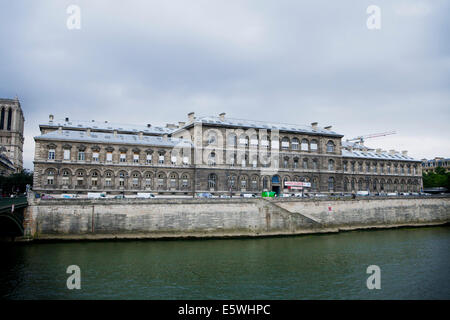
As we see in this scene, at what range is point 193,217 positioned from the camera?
44.0 metres

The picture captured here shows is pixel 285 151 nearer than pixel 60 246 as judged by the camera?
No

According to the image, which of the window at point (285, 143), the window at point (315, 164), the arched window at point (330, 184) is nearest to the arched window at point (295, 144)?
the window at point (285, 143)

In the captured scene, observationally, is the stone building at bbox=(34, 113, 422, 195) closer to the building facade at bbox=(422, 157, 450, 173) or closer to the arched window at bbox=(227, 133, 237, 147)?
the arched window at bbox=(227, 133, 237, 147)

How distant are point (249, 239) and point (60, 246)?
21543 millimetres

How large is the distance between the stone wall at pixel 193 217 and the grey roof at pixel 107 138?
1406cm

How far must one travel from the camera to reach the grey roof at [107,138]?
50688 mm

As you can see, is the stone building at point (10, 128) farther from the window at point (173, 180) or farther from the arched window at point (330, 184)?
the arched window at point (330, 184)

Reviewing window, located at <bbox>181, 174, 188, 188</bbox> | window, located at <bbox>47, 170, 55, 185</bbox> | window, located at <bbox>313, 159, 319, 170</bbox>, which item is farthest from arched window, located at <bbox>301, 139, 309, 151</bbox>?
window, located at <bbox>47, 170, 55, 185</bbox>

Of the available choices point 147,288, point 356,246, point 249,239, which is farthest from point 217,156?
point 147,288

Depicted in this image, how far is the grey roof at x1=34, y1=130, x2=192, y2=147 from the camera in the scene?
1996 inches

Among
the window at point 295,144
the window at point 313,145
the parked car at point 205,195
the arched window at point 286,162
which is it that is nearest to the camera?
the parked car at point 205,195

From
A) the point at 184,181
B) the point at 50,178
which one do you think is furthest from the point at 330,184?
the point at 50,178

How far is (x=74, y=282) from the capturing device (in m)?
23.2

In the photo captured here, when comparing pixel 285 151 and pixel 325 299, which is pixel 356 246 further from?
pixel 285 151
